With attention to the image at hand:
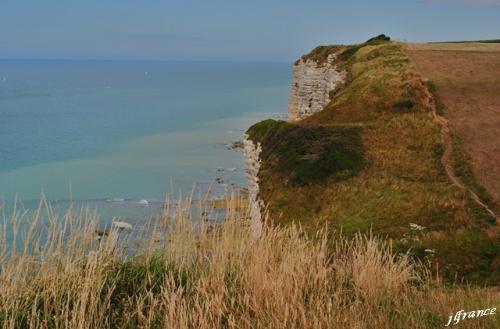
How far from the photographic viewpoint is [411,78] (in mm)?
43312

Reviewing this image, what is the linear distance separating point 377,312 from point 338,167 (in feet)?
78.3

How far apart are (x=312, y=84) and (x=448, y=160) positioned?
3770cm

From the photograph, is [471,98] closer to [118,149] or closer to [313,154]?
[313,154]

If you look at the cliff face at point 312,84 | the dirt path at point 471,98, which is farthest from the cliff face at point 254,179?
the cliff face at point 312,84

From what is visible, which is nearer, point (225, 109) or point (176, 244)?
point (176, 244)

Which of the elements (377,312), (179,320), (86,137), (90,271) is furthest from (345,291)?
(86,137)

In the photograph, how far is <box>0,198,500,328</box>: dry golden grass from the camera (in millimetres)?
8719

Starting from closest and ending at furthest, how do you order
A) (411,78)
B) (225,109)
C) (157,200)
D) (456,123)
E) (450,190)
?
(450,190)
(456,123)
(411,78)
(157,200)
(225,109)

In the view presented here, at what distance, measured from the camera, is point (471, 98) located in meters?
39.6

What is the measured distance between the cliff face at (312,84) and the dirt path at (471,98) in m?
8.05

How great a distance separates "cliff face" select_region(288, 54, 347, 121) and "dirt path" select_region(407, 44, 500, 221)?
805 cm

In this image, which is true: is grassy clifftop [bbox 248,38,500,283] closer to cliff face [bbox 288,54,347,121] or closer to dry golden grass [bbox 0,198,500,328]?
dry golden grass [bbox 0,198,500,328]

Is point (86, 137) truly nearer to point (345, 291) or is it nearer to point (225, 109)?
point (225, 109)

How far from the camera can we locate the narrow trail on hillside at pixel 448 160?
1034 inches
